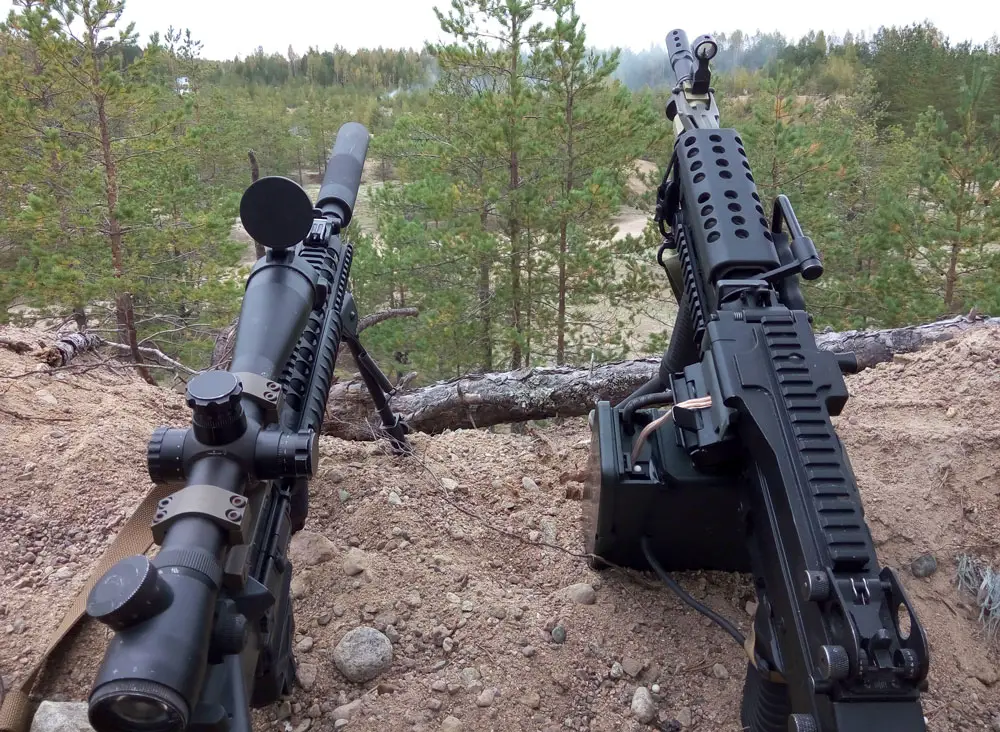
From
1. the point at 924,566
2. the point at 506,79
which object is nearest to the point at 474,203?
the point at 506,79

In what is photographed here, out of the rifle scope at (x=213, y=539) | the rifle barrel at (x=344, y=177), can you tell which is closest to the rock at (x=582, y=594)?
the rifle scope at (x=213, y=539)

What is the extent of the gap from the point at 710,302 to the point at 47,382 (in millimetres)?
3457

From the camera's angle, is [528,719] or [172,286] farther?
[172,286]

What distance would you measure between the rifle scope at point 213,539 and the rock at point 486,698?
2.46ft

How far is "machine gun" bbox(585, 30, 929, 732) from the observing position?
1.35 metres

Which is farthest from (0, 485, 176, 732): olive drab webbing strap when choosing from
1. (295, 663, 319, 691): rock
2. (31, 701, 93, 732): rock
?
(295, 663, 319, 691): rock

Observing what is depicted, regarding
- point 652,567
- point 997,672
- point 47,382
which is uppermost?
point 47,382

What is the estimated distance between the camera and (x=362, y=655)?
212 cm

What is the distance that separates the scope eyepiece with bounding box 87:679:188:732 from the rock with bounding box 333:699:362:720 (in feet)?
3.26

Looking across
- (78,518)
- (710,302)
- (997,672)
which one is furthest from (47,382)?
(997,672)

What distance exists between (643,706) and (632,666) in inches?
6.0

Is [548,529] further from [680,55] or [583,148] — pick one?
[583,148]

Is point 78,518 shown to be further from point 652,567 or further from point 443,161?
point 443,161

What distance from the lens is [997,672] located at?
2.20m
